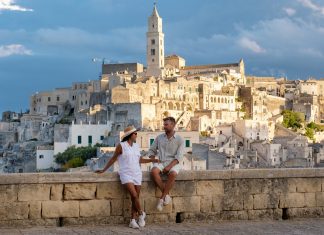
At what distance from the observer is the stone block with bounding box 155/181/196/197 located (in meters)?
9.30

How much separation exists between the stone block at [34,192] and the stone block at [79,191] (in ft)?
0.87

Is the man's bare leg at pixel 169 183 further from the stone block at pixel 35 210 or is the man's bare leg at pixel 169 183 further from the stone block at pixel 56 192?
the stone block at pixel 35 210

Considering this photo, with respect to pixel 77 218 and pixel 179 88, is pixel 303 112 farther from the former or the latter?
pixel 77 218

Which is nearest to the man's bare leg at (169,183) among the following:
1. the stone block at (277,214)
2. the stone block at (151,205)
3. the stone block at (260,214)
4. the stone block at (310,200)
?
the stone block at (151,205)

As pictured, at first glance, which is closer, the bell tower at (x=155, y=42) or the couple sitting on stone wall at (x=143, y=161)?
the couple sitting on stone wall at (x=143, y=161)

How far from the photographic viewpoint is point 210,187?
951cm

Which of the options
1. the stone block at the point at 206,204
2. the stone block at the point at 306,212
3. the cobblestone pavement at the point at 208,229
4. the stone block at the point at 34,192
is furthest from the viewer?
the stone block at the point at 306,212

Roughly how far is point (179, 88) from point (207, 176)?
Answer: 66.7 metres

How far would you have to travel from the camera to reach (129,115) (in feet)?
201

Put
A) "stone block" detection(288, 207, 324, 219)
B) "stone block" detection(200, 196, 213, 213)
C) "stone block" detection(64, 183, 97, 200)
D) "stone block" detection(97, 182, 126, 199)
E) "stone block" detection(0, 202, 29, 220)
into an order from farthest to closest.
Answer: "stone block" detection(288, 207, 324, 219) → "stone block" detection(200, 196, 213, 213) → "stone block" detection(97, 182, 126, 199) → "stone block" detection(64, 183, 97, 200) → "stone block" detection(0, 202, 29, 220)

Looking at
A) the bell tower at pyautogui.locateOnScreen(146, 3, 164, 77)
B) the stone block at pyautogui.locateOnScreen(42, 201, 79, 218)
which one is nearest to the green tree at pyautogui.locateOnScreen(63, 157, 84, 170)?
the stone block at pyautogui.locateOnScreen(42, 201, 79, 218)

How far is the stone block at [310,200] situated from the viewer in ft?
32.8

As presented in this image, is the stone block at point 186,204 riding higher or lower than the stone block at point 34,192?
lower

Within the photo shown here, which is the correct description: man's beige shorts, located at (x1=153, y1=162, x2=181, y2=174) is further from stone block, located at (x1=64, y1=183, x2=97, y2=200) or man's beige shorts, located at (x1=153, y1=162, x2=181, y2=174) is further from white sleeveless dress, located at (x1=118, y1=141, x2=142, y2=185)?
stone block, located at (x1=64, y1=183, x2=97, y2=200)
